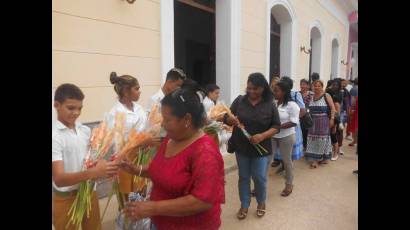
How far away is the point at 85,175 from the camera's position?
190cm

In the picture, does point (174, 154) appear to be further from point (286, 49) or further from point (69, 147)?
point (286, 49)

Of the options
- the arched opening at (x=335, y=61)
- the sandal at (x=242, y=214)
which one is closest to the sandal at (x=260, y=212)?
the sandal at (x=242, y=214)

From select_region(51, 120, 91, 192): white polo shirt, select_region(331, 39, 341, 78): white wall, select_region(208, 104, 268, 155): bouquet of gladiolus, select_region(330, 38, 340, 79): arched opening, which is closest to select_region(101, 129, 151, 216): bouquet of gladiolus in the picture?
select_region(51, 120, 91, 192): white polo shirt

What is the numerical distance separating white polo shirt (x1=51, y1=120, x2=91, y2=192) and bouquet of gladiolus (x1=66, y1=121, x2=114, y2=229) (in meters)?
0.07

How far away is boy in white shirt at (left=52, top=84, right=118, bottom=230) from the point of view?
6.33 feet

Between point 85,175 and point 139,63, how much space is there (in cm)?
308

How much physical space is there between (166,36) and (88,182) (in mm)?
3548

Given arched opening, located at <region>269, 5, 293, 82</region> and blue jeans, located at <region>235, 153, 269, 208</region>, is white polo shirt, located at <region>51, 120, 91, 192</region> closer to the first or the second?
blue jeans, located at <region>235, 153, 269, 208</region>

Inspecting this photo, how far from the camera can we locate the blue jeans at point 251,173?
3.63m
